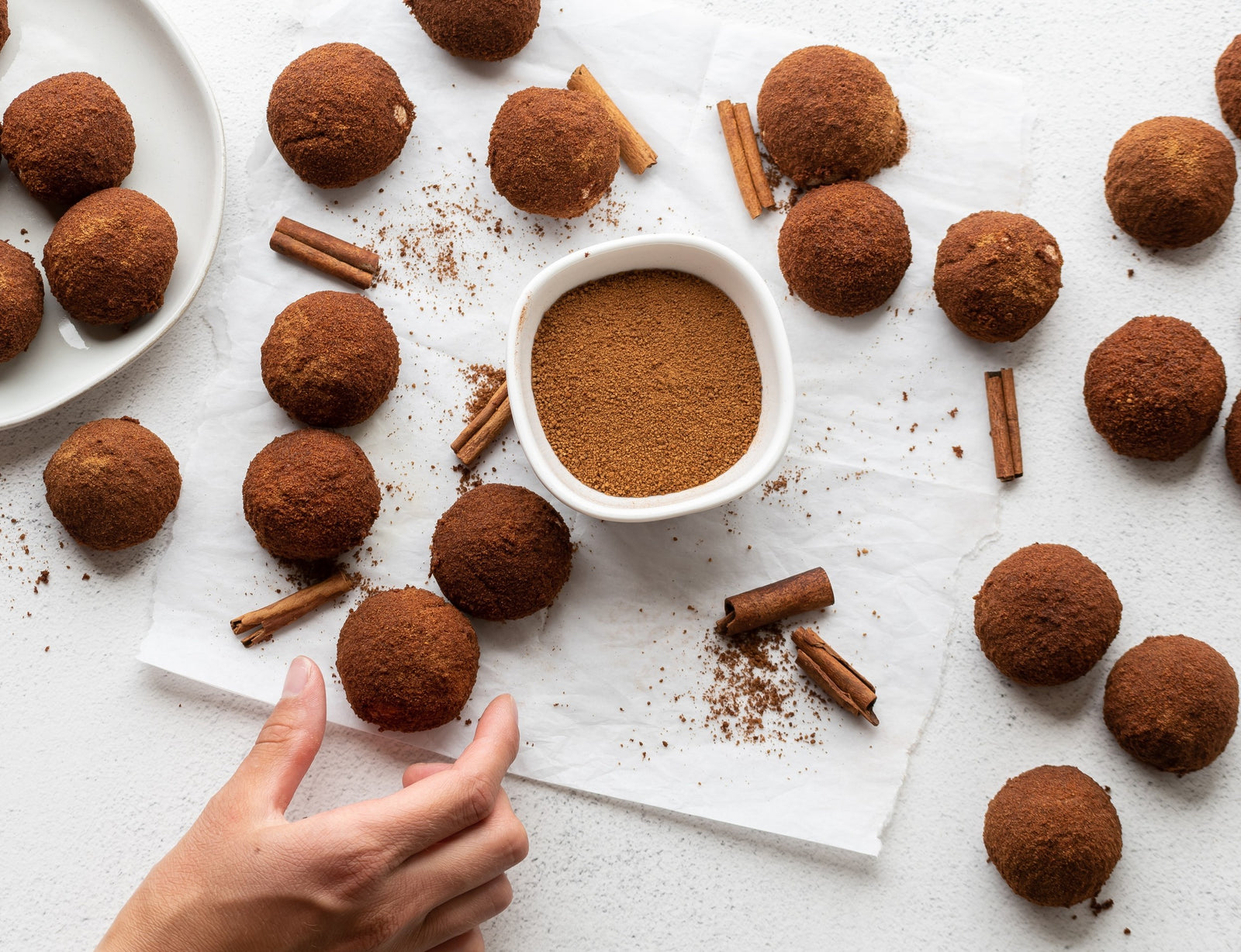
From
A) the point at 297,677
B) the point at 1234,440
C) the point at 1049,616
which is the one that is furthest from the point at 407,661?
the point at 1234,440

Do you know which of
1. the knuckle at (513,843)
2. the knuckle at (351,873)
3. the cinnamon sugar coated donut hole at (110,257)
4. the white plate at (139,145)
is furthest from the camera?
the white plate at (139,145)

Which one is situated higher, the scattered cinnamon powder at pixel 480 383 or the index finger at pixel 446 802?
the scattered cinnamon powder at pixel 480 383

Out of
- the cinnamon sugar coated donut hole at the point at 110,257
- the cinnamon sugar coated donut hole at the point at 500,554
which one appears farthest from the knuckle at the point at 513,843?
the cinnamon sugar coated donut hole at the point at 110,257

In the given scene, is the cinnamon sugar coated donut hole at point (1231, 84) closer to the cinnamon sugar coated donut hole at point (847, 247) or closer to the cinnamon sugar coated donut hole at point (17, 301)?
the cinnamon sugar coated donut hole at point (847, 247)

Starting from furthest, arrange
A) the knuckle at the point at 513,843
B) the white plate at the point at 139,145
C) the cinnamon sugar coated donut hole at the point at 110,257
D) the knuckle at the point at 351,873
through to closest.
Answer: the white plate at the point at 139,145 < the cinnamon sugar coated donut hole at the point at 110,257 < the knuckle at the point at 513,843 < the knuckle at the point at 351,873

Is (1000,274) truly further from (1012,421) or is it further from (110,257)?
(110,257)

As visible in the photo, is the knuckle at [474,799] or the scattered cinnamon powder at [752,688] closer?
the knuckle at [474,799]
